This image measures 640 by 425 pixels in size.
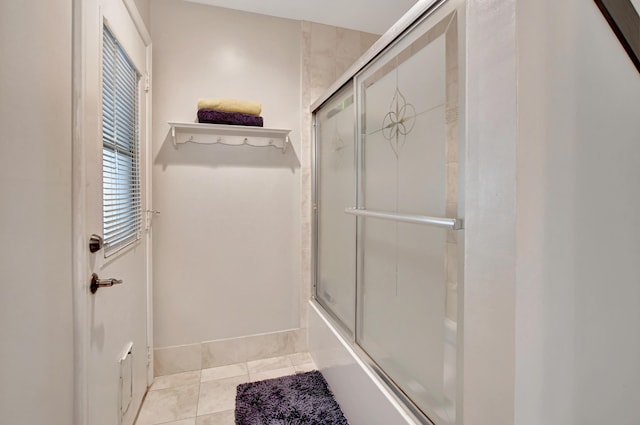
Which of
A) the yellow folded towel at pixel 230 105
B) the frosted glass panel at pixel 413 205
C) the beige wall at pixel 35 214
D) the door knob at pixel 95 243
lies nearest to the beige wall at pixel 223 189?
the yellow folded towel at pixel 230 105

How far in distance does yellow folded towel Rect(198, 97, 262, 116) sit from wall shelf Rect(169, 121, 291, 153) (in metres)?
0.10

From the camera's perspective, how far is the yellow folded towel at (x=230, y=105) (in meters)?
1.92

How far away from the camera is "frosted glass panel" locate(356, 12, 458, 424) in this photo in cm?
98

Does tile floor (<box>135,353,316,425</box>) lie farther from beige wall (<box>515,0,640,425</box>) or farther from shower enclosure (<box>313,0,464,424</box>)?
beige wall (<box>515,0,640,425</box>)

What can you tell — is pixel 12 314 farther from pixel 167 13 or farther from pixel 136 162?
pixel 167 13

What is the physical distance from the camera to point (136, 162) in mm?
1635

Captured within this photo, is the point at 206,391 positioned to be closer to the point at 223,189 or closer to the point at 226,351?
the point at 226,351

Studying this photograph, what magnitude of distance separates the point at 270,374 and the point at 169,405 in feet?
1.94

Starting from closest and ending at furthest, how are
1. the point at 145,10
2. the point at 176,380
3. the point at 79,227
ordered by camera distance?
1. the point at 79,227
2. the point at 145,10
3. the point at 176,380

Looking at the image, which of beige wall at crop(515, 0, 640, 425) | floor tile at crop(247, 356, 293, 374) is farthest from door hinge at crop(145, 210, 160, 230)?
beige wall at crop(515, 0, 640, 425)

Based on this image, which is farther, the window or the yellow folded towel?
the yellow folded towel

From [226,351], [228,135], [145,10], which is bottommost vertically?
[226,351]

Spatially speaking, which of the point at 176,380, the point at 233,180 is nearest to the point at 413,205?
the point at 233,180

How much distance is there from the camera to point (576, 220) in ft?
2.21
